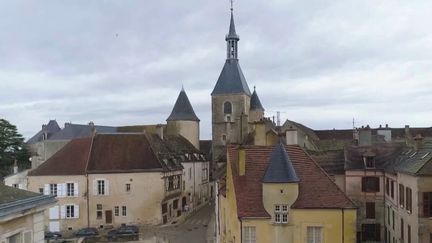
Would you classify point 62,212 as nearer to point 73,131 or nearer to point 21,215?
point 73,131

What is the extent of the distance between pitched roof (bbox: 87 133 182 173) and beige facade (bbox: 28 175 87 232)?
1667 millimetres

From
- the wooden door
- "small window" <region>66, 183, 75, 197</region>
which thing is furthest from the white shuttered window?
"small window" <region>66, 183, 75, 197</region>

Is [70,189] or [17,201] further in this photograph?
[70,189]

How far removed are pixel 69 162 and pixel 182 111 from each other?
2379 cm

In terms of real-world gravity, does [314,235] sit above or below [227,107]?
below

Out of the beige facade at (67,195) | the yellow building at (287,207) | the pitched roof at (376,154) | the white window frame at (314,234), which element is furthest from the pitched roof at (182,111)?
the white window frame at (314,234)

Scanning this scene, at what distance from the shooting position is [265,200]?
19859mm

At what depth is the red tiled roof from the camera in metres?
19.6

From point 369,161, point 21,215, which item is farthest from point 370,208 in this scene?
point 21,215

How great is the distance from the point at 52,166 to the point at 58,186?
1798 millimetres

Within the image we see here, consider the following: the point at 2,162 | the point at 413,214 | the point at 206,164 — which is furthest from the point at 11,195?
the point at 2,162

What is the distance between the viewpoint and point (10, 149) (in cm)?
6178

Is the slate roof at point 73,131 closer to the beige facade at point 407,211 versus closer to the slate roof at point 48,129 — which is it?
the slate roof at point 48,129

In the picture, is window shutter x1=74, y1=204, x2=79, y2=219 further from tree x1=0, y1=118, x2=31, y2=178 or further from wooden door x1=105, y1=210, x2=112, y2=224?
tree x1=0, y1=118, x2=31, y2=178
